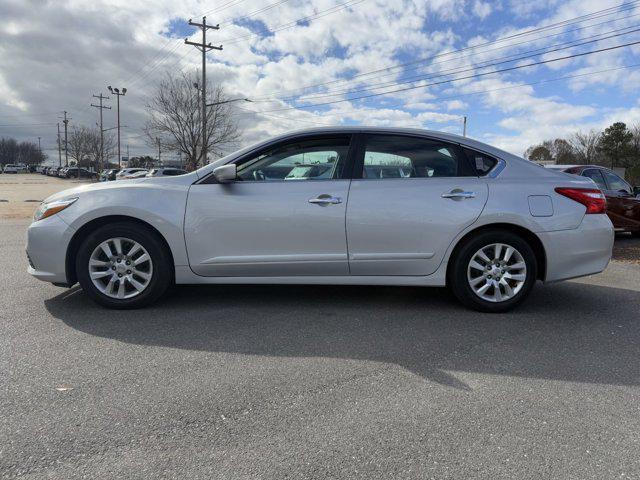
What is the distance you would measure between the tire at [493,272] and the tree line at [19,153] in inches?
5306

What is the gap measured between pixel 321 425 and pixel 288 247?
1.93 metres

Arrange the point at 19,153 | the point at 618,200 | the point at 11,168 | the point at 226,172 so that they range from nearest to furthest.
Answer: the point at 226,172 < the point at 618,200 < the point at 11,168 < the point at 19,153

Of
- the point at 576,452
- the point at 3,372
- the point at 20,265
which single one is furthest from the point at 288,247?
the point at 20,265

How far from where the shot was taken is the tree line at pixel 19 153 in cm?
11747

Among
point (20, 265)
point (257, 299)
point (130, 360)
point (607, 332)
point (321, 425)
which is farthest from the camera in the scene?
point (20, 265)

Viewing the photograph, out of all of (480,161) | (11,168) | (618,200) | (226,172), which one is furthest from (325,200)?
(11,168)

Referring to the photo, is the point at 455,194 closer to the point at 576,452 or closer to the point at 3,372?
the point at 576,452

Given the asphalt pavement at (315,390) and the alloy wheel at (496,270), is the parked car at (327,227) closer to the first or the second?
the alloy wheel at (496,270)

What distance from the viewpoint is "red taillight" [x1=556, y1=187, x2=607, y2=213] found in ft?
13.9

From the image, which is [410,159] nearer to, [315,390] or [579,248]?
[579,248]

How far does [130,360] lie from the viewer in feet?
10.5

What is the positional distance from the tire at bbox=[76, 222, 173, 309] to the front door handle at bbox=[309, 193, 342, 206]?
1.38 m

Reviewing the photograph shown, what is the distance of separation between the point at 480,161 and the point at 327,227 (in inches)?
60.6

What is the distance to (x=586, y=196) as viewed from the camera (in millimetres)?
4258
